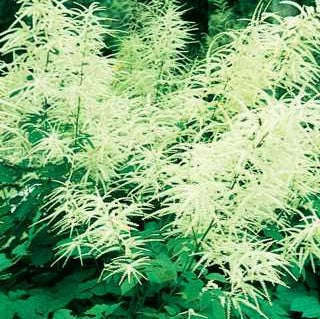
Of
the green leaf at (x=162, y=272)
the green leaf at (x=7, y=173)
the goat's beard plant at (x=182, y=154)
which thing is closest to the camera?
the goat's beard plant at (x=182, y=154)

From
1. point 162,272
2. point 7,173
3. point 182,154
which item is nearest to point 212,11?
point 7,173

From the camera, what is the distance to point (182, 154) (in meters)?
2.31

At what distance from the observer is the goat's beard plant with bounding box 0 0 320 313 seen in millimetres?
2072

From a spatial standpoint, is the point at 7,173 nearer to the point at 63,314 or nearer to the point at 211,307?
the point at 63,314

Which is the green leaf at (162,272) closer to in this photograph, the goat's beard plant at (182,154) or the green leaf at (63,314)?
the goat's beard plant at (182,154)

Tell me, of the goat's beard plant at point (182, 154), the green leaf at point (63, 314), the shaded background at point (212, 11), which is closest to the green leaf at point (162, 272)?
the goat's beard plant at point (182, 154)

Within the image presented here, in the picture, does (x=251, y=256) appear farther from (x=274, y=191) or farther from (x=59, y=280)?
(x=59, y=280)

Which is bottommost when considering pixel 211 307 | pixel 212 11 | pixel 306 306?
pixel 306 306

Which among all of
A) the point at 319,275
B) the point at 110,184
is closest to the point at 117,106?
the point at 110,184

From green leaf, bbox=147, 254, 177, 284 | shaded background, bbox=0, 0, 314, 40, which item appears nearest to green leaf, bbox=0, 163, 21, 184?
green leaf, bbox=147, 254, 177, 284

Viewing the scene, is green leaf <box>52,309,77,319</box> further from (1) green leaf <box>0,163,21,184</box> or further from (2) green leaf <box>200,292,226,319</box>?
(1) green leaf <box>0,163,21,184</box>

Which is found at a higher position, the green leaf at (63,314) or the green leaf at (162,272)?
the green leaf at (162,272)

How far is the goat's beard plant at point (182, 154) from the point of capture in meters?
2.07

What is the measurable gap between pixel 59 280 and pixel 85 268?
0.14 metres
